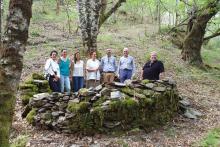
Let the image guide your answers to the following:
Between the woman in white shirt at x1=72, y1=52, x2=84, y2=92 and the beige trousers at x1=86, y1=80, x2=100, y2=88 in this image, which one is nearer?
the woman in white shirt at x1=72, y1=52, x2=84, y2=92

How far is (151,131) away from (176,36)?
17174mm

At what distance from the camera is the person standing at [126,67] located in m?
12.1

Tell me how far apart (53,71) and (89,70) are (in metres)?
1.20

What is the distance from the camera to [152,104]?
10.6m

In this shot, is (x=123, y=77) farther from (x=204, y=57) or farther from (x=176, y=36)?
(x=176, y=36)

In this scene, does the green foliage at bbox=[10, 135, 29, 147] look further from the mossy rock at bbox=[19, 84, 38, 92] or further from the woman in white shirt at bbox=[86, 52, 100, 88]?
the woman in white shirt at bbox=[86, 52, 100, 88]

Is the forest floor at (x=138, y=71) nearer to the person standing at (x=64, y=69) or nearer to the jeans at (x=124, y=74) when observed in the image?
the person standing at (x=64, y=69)

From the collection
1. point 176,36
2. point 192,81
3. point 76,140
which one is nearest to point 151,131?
point 76,140

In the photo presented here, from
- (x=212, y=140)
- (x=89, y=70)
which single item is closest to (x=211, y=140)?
(x=212, y=140)

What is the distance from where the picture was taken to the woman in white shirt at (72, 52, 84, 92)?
11.8 m

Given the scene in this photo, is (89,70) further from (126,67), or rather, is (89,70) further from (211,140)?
(211,140)

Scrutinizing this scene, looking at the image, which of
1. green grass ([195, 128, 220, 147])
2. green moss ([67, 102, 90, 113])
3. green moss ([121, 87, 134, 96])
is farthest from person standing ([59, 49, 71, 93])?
green grass ([195, 128, 220, 147])

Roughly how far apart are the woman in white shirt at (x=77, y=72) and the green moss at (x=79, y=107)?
1995 mm

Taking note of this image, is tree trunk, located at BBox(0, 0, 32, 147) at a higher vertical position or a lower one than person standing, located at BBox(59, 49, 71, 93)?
higher
